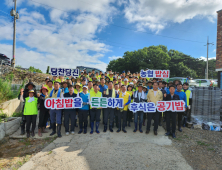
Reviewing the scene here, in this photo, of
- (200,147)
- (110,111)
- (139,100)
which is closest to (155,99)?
(139,100)

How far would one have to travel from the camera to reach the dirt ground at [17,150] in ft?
11.6

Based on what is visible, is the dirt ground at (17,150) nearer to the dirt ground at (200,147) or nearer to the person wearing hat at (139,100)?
the person wearing hat at (139,100)

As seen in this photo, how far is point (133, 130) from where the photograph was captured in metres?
5.29

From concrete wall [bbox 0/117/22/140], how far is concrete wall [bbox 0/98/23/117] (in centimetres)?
89

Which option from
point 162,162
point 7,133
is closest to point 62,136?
point 7,133

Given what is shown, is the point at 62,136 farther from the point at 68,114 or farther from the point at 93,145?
the point at 93,145

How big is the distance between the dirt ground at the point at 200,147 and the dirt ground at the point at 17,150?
4.43m

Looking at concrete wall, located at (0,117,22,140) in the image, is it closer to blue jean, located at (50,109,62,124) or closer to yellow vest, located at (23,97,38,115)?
yellow vest, located at (23,97,38,115)

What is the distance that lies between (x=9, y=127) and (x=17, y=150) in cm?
131

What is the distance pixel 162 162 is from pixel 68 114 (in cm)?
341

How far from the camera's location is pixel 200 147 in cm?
427

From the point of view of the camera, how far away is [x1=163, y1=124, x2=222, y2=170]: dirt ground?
137 inches

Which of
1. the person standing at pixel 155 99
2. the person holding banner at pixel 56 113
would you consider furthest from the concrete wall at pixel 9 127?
the person standing at pixel 155 99

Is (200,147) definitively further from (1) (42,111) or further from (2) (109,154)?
(1) (42,111)
